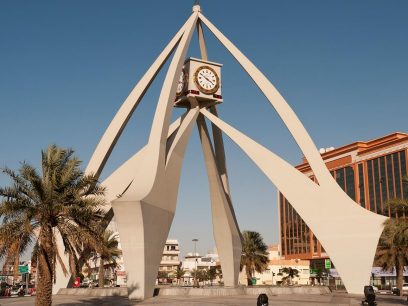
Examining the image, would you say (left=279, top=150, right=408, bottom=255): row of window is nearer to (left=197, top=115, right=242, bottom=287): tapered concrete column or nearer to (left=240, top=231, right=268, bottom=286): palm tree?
(left=240, top=231, right=268, bottom=286): palm tree

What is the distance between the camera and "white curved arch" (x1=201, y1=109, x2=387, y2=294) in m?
30.5

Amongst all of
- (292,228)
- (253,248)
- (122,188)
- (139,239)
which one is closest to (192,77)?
(122,188)

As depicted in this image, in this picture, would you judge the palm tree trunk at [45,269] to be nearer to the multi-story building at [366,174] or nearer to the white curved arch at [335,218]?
the white curved arch at [335,218]

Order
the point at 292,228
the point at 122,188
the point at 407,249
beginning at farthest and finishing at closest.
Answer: the point at 292,228, the point at 407,249, the point at 122,188

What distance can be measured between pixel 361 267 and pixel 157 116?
14.9 meters

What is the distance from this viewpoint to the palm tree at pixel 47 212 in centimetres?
1925

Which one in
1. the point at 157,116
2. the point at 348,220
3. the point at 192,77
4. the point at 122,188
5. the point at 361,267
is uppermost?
the point at 192,77

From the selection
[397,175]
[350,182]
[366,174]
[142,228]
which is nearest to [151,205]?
[142,228]

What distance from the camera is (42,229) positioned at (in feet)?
64.8

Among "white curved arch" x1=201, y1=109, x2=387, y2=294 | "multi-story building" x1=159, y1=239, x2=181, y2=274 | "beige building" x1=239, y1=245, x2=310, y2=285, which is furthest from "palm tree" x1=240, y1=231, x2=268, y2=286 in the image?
"multi-story building" x1=159, y1=239, x2=181, y2=274

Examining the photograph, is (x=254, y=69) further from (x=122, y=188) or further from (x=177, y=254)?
(x=177, y=254)

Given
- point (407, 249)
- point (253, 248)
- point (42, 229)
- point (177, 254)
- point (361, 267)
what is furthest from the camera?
point (177, 254)

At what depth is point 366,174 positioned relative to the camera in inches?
3447

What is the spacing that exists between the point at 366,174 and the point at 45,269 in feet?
248
